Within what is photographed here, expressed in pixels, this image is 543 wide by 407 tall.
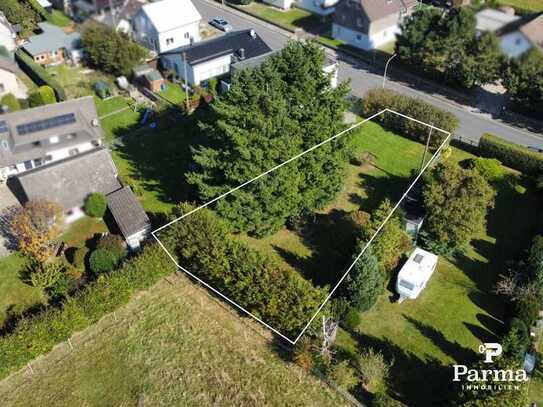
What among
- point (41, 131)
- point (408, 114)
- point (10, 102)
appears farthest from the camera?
point (408, 114)

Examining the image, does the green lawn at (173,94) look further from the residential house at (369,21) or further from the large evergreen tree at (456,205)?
the large evergreen tree at (456,205)

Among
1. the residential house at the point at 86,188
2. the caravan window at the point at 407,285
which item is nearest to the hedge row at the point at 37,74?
the residential house at the point at 86,188

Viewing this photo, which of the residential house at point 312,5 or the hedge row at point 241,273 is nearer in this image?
the hedge row at point 241,273

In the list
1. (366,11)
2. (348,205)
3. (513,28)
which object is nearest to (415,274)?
(348,205)

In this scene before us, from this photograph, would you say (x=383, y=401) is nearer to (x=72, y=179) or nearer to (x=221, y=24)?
(x=72, y=179)

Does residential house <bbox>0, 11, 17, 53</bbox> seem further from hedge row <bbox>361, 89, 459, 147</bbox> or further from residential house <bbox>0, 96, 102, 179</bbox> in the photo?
hedge row <bbox>361, 89, 459, 147</bbox>

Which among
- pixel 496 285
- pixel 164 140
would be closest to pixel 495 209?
pixel 496 285
